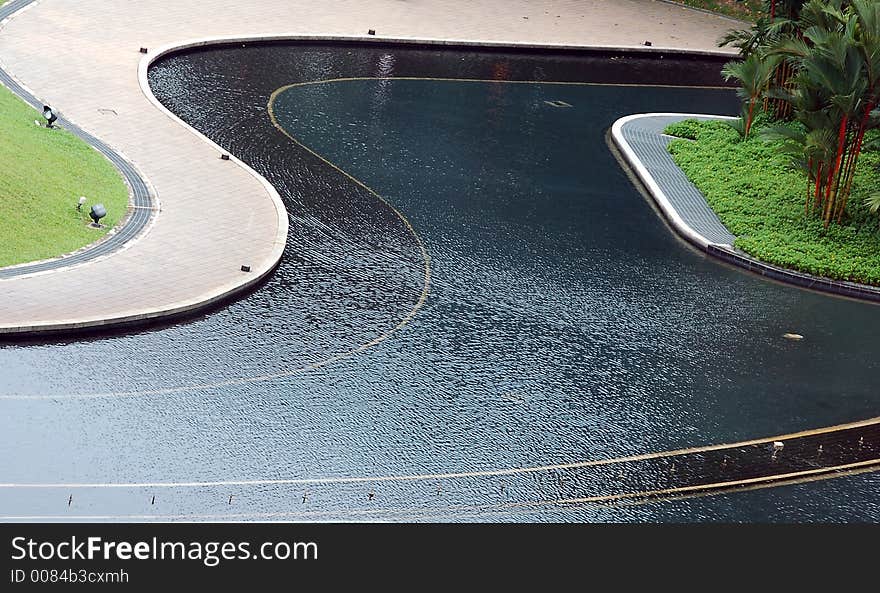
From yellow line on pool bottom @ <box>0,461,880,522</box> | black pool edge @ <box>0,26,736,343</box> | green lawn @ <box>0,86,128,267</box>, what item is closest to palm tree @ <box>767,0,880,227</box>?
yellow line on pool bottom @ <box>0,461,880,522</box>

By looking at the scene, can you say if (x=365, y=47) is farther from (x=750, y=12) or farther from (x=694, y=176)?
(x=750, y=12)

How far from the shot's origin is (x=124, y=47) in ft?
104

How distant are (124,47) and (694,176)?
14151 millimetres

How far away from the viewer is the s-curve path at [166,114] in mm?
18922

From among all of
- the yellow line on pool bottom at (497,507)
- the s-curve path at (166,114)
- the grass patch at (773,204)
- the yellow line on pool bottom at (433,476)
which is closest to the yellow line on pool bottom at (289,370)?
the s-curve path at (166,114)

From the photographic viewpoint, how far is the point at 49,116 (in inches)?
980

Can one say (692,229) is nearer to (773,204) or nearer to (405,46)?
(773,204)

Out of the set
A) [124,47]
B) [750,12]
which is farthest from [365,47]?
[750,12]

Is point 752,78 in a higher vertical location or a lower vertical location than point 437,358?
higher

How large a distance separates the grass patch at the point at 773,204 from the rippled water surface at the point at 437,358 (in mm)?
1005

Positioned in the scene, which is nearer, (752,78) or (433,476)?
(433,476)

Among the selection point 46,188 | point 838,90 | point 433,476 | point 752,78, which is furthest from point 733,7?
point 433,476

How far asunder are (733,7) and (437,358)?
88.3 ft

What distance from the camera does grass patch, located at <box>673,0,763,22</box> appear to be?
41219 millimetres
